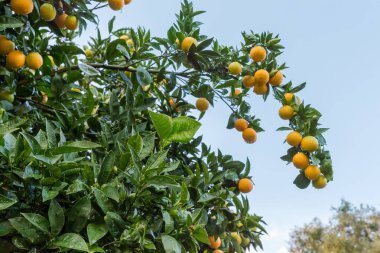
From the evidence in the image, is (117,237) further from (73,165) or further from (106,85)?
(106,85)

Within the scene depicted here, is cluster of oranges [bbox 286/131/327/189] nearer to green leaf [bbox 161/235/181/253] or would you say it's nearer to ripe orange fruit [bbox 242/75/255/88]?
ripe orange fruit [bbox 242/75/255/88]

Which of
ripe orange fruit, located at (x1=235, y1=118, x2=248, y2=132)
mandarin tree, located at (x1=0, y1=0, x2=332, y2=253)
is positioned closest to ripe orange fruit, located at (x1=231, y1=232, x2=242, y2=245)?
mandarin tree, located at (x1=0, y1=0, x2=332, y2=253)

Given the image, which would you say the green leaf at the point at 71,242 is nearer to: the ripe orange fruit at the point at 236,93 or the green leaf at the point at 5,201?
the green leaf at the point at 5,201

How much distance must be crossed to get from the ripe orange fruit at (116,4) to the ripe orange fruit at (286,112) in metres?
0.90

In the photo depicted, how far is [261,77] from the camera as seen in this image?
2.03m

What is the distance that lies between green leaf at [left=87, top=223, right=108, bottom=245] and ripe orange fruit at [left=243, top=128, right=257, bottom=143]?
1.24 metres

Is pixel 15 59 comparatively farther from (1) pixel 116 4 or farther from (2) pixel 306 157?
(2) pixel 306 157

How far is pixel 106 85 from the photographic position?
2.35 m

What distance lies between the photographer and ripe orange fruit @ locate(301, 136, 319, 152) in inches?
75.4

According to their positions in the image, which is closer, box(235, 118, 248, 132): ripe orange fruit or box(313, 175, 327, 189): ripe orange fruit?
box(313, 175, 327, 189): ripe orange fruit

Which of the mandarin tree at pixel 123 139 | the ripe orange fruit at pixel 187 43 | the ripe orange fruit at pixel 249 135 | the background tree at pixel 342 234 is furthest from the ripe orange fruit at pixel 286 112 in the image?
the background tree at pixel 342 234

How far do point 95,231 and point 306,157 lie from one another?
1149 millimetres

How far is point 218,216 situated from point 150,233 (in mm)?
533

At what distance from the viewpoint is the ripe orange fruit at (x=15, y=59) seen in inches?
66.4
